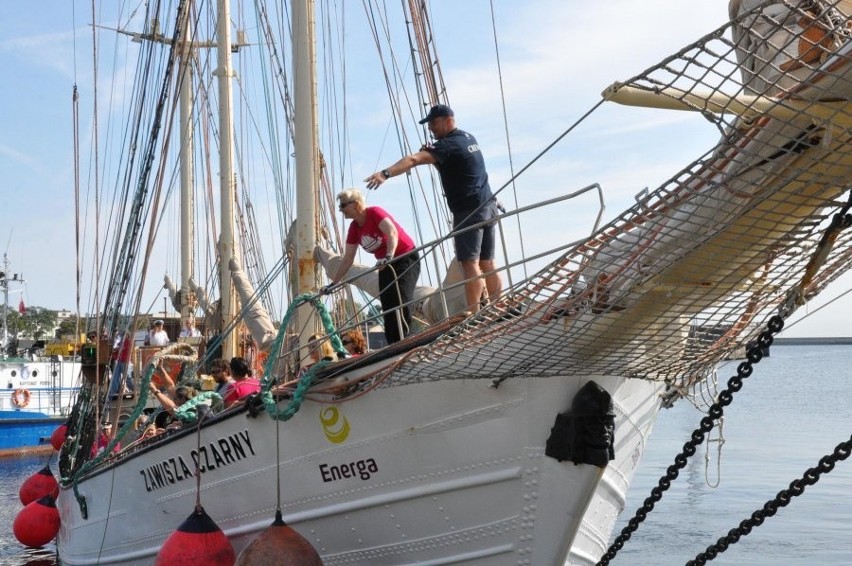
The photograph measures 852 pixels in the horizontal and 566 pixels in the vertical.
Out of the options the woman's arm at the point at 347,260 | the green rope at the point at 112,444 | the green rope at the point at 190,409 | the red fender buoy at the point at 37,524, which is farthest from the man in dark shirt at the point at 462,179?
the red fender buoy at the point at 37,524

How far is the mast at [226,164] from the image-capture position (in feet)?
50.0

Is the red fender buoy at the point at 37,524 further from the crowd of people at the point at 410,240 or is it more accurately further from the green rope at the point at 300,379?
the green rope at the point at 300,379

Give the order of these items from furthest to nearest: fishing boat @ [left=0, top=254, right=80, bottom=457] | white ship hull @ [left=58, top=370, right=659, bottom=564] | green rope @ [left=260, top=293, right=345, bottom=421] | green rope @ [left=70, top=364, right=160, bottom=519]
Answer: fishing boat @ [left=0, top=254, right=80, bottom=457]
green rope @ [left=70, top=364, right=160, bottom=519]
green rope @ [left=260, top=293, right=345, bottom=421]
white ship hull @ [left=58, top=370, right=659, bottom=564]

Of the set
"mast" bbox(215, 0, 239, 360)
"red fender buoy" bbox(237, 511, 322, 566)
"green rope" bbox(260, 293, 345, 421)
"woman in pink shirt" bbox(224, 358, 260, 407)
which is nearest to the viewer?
"red fender buoy" bbox(237, 511, 322, 566)

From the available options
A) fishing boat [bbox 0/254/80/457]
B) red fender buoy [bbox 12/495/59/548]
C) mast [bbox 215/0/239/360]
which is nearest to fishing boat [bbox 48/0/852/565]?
red fender buoy [bbox 12/495/59/548]

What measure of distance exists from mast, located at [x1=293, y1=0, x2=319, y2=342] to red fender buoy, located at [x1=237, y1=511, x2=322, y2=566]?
9.72 feet

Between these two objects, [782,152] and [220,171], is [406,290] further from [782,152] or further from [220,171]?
Result: [220,171]

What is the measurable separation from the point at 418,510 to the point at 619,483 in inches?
51.7

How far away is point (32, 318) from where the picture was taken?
365ft

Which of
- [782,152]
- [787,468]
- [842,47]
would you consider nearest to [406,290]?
[782,152]

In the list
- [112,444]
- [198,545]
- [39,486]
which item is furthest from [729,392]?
[39,486]

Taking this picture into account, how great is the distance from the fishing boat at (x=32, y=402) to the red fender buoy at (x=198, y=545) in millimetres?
21522

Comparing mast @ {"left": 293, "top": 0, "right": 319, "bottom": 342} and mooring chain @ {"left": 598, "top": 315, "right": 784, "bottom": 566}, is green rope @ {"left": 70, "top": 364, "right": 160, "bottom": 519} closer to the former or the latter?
mast @ {"left": 293, "top": 0, "right": 319, "bottom": 342}

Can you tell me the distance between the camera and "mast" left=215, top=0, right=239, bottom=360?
1523cm
